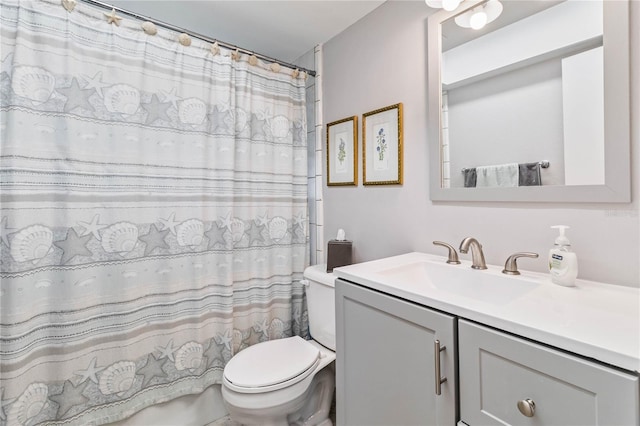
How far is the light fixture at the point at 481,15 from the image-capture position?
1163 millimetres

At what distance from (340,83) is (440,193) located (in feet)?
3.19

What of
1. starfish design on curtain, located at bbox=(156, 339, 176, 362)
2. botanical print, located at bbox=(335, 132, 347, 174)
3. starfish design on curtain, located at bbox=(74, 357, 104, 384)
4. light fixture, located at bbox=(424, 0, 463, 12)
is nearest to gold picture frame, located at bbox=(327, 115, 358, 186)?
botanical print, located at bbox=(335, 132, 347, 174)

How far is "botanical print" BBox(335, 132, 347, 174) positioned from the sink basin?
0.80 meters

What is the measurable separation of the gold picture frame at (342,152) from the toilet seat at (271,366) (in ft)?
3.12

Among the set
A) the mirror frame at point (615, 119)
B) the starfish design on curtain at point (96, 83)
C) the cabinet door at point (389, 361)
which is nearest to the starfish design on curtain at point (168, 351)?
the cabinet door at point (389, 361)

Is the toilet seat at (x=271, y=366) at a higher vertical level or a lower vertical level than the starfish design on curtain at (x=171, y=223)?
lower

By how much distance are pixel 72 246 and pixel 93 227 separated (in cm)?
10

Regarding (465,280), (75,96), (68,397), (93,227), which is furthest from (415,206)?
(68,397)

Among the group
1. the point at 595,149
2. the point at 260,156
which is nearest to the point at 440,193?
the point at 595,149

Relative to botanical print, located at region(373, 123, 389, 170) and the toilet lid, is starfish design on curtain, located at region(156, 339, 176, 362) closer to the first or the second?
the toilet lid

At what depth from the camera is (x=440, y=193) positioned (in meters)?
1.33

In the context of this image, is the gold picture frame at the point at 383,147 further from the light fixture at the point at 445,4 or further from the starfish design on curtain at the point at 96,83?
the starfish design on curtain at the point at 96,83

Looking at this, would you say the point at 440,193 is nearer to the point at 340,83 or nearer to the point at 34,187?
the point at 340,83

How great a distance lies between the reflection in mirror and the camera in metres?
0.96
